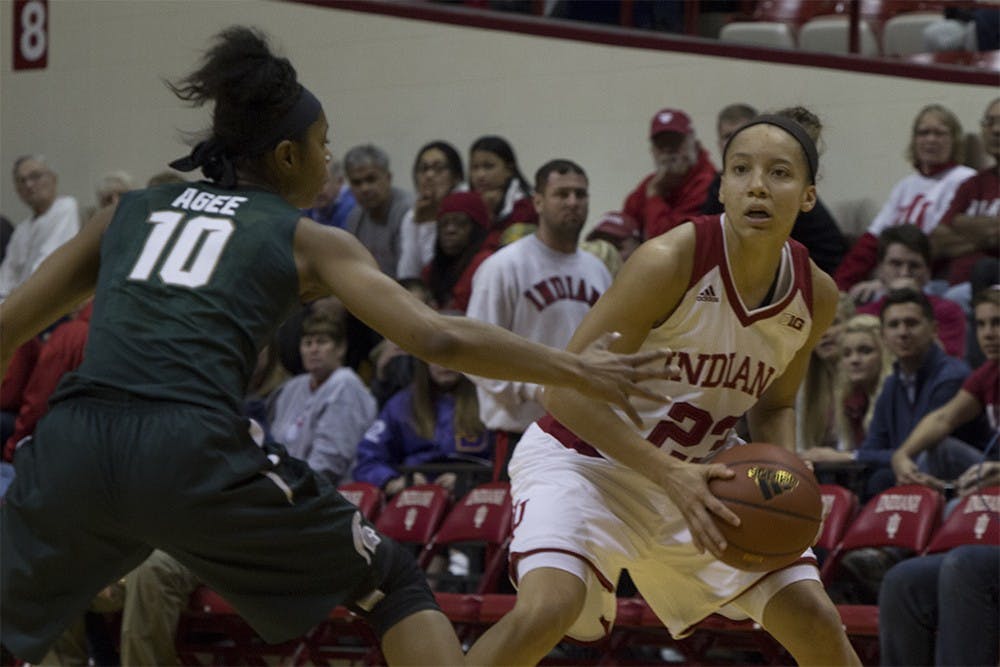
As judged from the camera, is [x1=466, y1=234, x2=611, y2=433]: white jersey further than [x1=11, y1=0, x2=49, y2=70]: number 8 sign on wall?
No

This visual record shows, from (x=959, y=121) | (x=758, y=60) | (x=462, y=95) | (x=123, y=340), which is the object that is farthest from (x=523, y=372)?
(x=462, y=95)

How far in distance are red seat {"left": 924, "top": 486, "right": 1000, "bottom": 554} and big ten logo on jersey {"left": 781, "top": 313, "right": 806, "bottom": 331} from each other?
1.89m

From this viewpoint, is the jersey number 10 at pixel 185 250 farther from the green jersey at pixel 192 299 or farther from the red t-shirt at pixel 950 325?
the red t-shirt at pixel 950 325

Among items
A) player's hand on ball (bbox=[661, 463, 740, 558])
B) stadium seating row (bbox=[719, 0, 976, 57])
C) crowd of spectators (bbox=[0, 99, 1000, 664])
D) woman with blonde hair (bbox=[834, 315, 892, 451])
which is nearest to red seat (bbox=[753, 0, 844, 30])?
stadium seating row (bbox=[719, 0, 976, 57])

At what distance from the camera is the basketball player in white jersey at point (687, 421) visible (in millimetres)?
3973

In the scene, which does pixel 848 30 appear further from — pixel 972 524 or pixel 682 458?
pixel 682 458

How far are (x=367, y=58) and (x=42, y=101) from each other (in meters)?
3.16

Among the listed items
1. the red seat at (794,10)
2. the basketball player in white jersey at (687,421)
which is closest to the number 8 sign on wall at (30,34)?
the red seat at (794,10)

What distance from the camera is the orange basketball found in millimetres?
3734

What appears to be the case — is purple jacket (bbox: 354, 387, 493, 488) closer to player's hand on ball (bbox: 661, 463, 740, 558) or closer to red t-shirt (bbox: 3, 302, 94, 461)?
red t-shirt (bbox: 3, 302, 94, 461)

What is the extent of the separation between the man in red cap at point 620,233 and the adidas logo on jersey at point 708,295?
410 cm

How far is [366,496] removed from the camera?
7055mm

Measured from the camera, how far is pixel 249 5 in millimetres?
11648

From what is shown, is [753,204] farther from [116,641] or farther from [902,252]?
[116,641]
